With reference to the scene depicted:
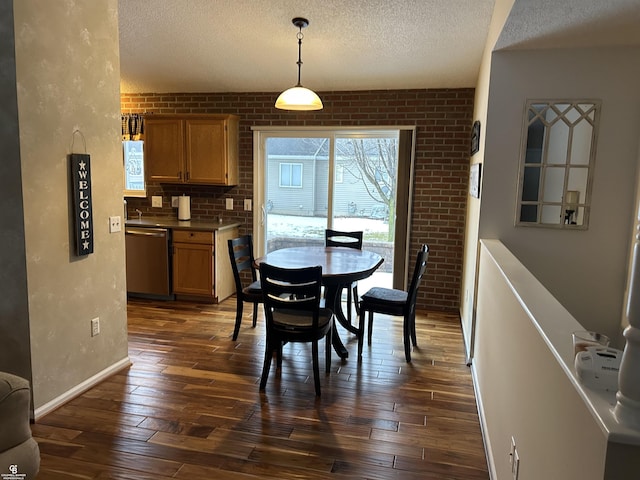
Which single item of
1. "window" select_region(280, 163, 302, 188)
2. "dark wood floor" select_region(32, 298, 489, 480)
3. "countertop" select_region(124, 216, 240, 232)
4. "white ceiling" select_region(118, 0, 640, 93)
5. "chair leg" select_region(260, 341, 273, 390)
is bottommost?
"dark wood floor" select_region(32, 298, 489, 480)

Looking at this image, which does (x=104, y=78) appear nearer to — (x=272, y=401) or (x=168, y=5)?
(x=168, y=5)

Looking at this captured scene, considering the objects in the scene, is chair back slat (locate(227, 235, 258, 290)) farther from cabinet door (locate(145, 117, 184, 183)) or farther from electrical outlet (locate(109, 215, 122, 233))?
cabinet door (locate(145, 117, 184, 183))

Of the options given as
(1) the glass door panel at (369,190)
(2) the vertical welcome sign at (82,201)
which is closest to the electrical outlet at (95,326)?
(2) the vertical welcome sign at (82,201)

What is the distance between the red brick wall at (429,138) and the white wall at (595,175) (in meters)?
1.52

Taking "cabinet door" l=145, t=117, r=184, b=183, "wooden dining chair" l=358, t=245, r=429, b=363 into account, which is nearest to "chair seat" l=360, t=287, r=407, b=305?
"wooden dining chair" l=358, t=245, r=429, b=363

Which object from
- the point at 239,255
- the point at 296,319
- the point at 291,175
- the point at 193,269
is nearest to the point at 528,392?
the point at 296,319

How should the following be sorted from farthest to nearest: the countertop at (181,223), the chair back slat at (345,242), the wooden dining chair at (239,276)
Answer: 1. the countertop at (181,223)
2. the chair back slat at (345,242)
3. the wooden dining chair at (239,276)

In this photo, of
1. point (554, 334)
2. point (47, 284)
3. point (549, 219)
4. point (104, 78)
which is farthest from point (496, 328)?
point (104, 78)

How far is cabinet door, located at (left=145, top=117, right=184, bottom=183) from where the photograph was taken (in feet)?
17.2

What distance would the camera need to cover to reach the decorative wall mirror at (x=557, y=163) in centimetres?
325

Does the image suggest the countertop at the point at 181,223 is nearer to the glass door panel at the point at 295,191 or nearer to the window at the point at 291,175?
the glass door panel at the point at 295,191

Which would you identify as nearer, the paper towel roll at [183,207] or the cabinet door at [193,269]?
the cabinet door at [193,269]

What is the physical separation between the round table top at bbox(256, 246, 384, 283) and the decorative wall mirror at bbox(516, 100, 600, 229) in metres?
1.20

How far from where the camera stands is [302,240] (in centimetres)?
555
